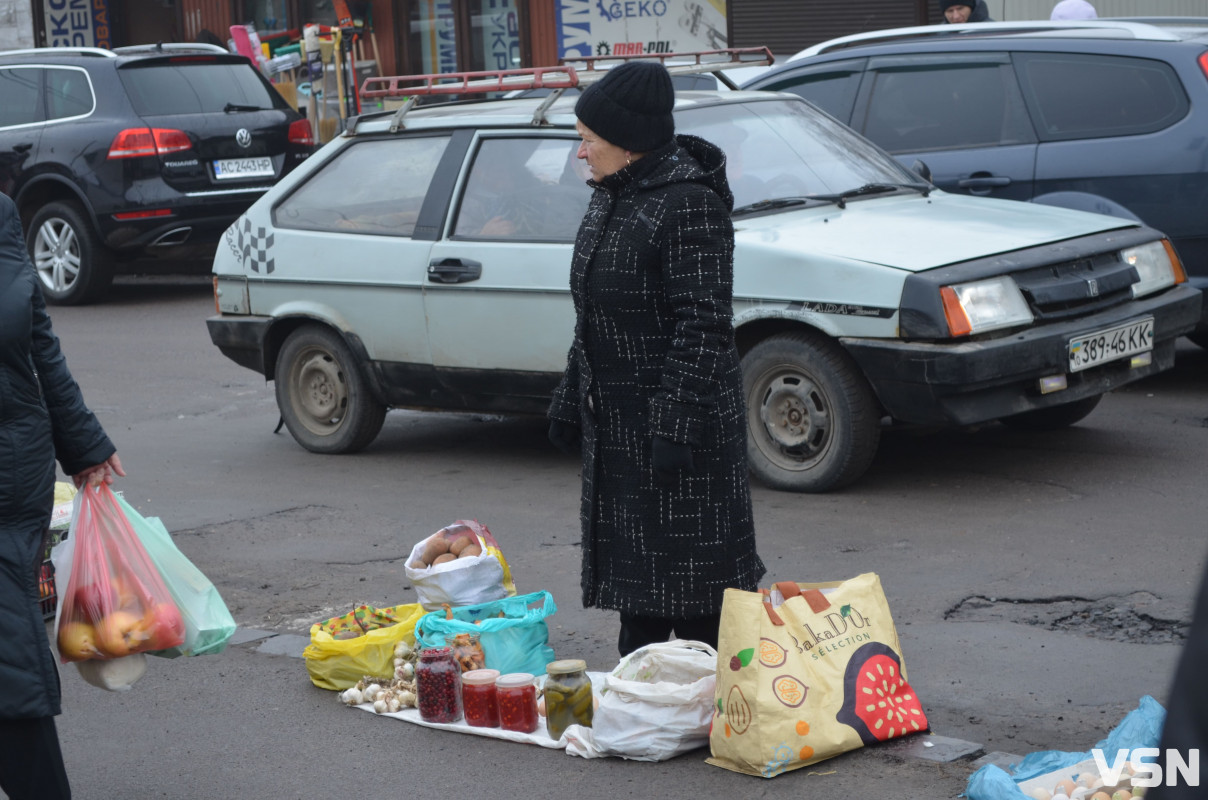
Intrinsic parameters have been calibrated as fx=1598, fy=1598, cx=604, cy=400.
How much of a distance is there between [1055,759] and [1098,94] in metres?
5.28

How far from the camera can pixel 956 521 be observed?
20.4ft

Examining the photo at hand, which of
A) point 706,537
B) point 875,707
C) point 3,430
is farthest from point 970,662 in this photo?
point 3,430

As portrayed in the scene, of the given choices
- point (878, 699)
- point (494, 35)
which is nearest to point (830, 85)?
point (878, 699)

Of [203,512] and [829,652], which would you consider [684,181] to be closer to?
[829,652]

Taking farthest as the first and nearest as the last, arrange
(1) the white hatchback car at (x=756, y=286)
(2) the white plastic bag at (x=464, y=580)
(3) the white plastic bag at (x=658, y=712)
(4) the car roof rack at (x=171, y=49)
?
(4) the car roof rack at (x=171, y=49) < (1) the white hatchback car at (x=756, y=286) < (2) the white plastic bag at (x=464, y=580) < (3) the white plastic bag at (x=658, y=712)

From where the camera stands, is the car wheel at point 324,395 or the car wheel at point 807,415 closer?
the car wheel at point 807,415

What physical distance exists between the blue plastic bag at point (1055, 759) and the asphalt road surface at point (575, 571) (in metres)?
0.19

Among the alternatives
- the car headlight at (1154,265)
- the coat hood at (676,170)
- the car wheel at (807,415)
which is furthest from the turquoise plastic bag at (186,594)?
the car headlight at (1154,265)

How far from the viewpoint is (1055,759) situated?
3639mm

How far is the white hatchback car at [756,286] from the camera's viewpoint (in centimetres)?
623

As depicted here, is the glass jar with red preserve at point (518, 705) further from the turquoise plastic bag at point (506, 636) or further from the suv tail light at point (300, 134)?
the suv tail light at point (300, 134)

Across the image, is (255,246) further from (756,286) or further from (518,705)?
(518,705)

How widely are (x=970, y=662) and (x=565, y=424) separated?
1391 mm

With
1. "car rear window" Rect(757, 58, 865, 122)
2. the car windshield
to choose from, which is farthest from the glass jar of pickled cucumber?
"car rear window" Rect(757, 58, 865, 122)
